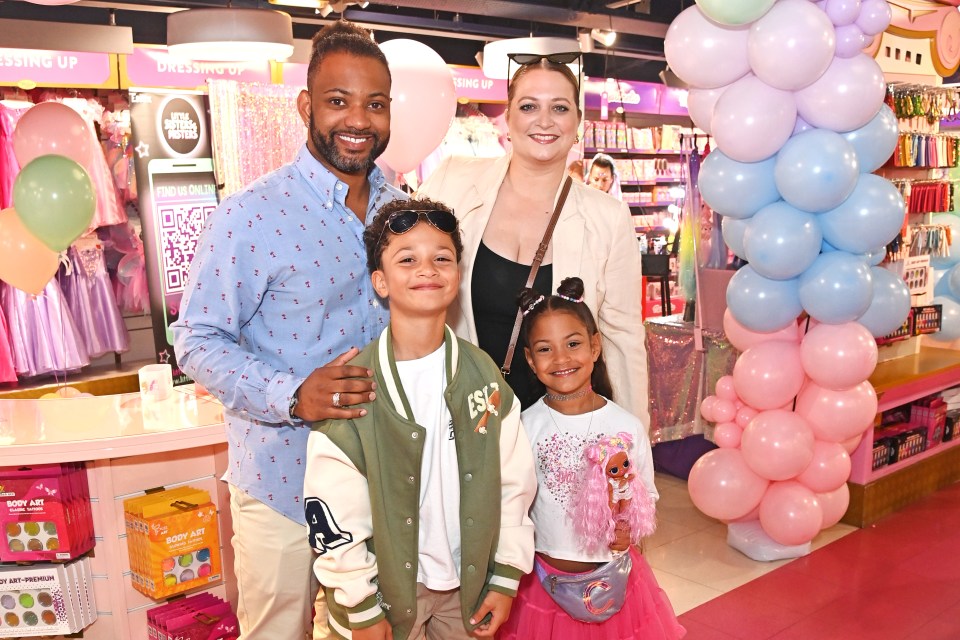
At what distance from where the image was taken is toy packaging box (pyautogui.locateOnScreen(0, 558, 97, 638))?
2932mm

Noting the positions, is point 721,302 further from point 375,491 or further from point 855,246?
point 375,491

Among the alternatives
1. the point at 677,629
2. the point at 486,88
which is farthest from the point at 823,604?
the point at 486,88

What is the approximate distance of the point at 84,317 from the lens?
18.7ft

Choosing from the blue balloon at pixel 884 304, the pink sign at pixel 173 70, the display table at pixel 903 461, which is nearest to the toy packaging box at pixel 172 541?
the blue balloon at pixel 884 304

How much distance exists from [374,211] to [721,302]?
120 inches

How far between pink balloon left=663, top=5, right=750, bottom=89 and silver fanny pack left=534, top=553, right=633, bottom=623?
211 centimetres

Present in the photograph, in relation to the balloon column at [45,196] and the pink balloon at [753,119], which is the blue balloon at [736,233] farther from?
the balloon column at [45,196]

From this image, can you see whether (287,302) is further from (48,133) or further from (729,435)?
(48,133)

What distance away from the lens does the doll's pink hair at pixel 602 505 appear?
2262 millimetres

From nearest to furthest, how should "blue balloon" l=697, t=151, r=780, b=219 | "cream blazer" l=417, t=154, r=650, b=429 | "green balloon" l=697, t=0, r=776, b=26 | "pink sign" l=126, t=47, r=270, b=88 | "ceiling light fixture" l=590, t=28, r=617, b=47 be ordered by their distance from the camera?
"cream blazer" l=417, t=154, r=650, b=429 → "green balloon" l=697, t=0, r=776, b=26 → "blue balloon" l=697, t=151, r=780, b=219 → "pink sign" l=126, t=47, r=270, b=88 → "ceiling light fixture" l=590, t=28, r=617, b=47

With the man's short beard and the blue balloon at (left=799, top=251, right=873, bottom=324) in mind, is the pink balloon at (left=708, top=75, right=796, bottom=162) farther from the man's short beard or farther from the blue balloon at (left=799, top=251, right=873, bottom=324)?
the man's short beard

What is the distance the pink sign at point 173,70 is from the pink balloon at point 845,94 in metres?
3.75

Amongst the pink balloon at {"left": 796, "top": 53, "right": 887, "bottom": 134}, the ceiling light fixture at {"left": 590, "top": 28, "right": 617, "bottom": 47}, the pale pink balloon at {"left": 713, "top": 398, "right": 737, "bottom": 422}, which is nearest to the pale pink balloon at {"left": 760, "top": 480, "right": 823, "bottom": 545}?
the pale pink balloon at {"left": 713, "top": 398, "right": 737, "bottom": 422}

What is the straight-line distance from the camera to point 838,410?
12.3 ft
